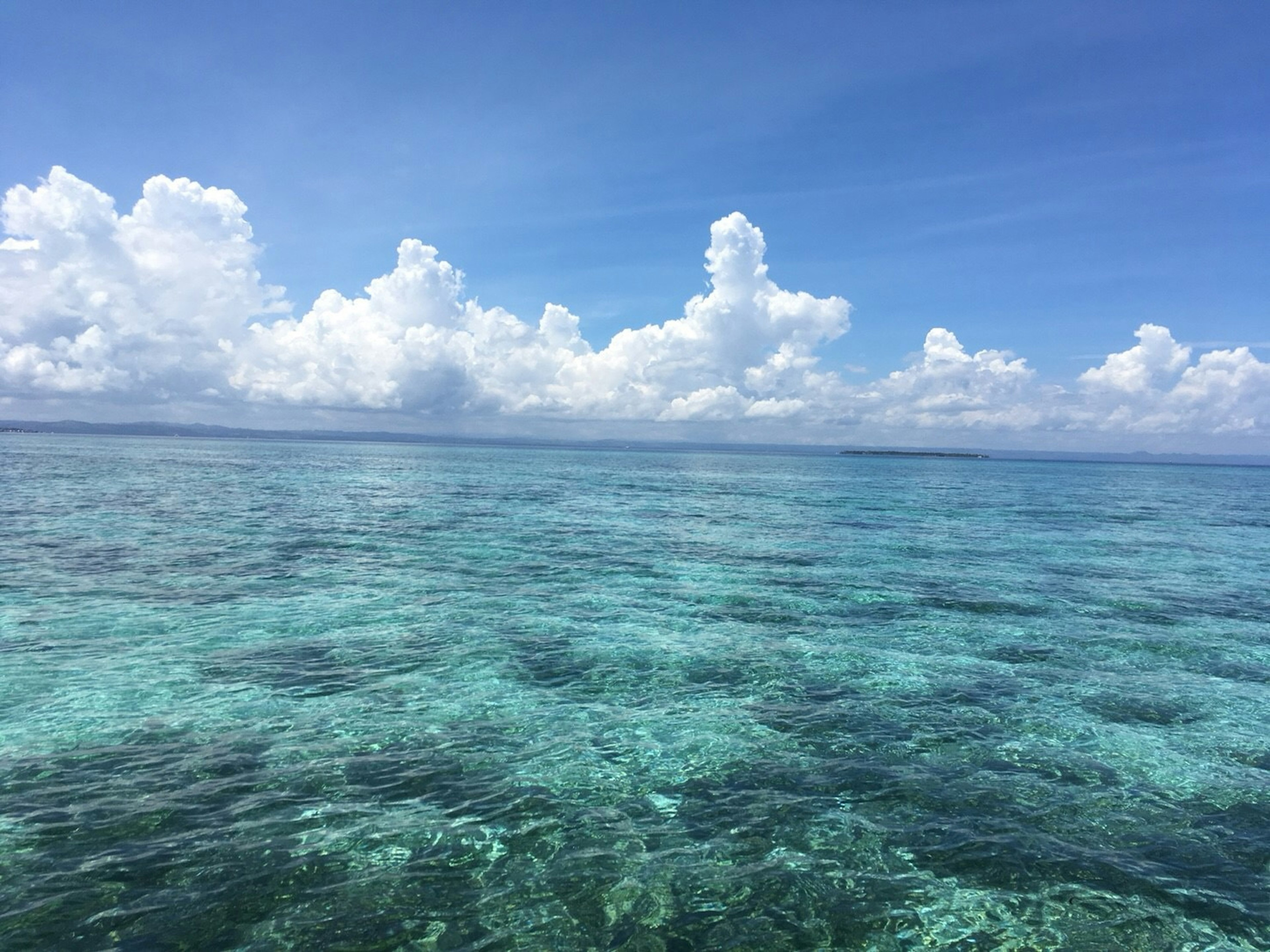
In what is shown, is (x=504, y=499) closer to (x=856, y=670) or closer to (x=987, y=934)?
(x=856, y=670)

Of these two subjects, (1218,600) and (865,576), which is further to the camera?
(865,576)

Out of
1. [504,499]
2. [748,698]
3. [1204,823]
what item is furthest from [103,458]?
[1204,823]

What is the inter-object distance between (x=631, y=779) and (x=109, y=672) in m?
14.7

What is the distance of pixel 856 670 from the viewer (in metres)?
20.4

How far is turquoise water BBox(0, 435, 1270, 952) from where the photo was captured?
979 centimetres

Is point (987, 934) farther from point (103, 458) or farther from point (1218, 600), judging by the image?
point (103, 458)

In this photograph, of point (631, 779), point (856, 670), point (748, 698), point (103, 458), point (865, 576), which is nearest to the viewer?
point (631, 779)

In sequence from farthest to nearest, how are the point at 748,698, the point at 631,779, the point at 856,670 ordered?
the point at 856,670 < the point at 748,698 < the point at 631,779

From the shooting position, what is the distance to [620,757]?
14617mm

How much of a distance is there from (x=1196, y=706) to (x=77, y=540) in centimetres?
5055

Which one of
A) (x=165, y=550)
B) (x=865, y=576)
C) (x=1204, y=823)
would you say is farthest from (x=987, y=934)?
(x=165, y=550)

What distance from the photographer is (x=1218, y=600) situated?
3177 centimetres

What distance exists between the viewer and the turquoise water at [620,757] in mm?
9789

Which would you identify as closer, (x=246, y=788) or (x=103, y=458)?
(x=246, y=788)
